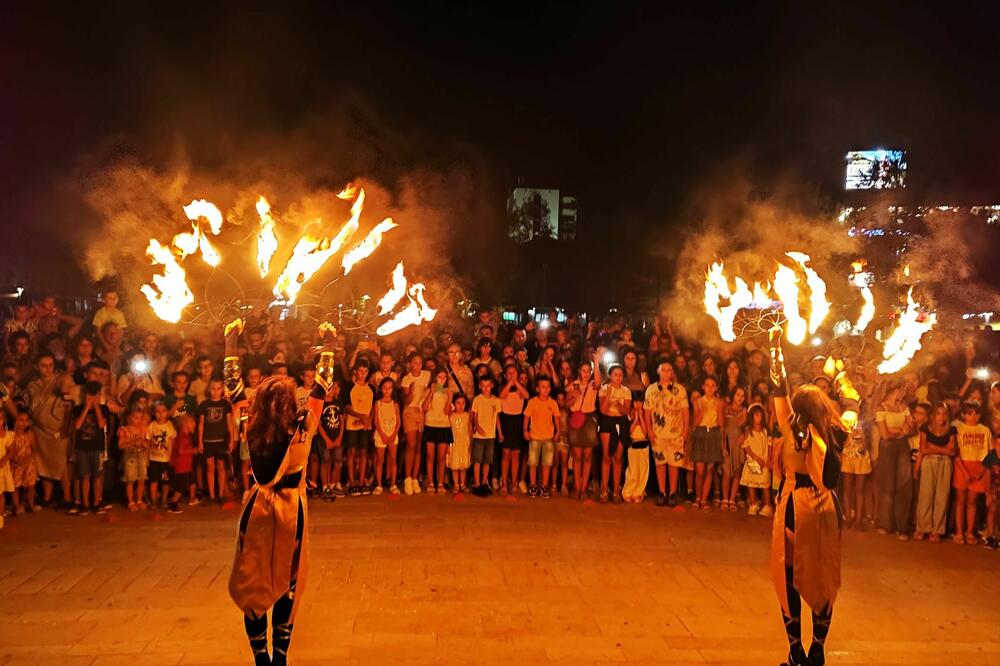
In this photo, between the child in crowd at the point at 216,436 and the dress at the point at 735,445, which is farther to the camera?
the dress at the point at 735,445

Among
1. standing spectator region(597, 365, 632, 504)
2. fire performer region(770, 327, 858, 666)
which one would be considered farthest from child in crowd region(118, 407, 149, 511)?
fire performer region(770, 327, 858, 666)

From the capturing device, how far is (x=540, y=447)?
886 cm

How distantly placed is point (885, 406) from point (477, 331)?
567 centimetres

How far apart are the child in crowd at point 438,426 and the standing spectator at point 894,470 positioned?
522 centimetres

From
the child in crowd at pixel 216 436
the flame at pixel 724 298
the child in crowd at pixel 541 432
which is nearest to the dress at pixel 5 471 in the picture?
the child in crowd at pixel 216 436

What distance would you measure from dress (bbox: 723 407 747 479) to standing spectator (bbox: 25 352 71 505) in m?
8.01

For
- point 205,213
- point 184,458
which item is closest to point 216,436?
point 184,458

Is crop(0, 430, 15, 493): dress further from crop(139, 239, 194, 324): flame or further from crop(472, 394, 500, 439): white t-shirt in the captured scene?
crop(472, 394, 500, 439): white t-shirt

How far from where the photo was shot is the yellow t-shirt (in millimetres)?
8766

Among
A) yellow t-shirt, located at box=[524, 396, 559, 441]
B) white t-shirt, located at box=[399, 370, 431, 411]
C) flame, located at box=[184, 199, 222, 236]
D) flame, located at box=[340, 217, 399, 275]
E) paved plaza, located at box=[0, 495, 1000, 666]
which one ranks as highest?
flame, located at box=[184, 199, 222, 236]

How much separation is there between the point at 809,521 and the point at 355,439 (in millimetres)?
5957

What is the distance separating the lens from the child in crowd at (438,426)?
8812mm

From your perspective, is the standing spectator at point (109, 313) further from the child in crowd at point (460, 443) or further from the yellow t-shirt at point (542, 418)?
the yellow t-shirt at point (542, 418)

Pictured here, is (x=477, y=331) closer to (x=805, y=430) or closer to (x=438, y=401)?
(x=438, y=401)
